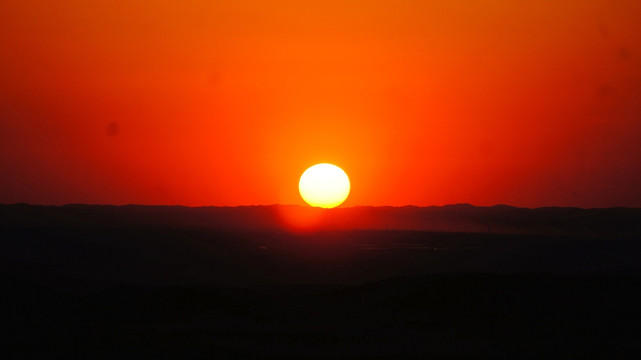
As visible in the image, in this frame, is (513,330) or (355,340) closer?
(355,340)

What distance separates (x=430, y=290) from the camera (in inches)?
886

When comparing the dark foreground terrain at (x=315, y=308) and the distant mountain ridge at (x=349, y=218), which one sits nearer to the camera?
the dark foreground terrain at (x=315, y=308)

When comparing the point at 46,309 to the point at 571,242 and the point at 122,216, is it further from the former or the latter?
the point at 122,216

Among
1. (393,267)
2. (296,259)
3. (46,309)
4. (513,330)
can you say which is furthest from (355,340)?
(296,259)

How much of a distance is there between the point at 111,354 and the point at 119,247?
103 feet

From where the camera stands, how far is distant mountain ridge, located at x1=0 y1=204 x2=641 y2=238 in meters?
80.2

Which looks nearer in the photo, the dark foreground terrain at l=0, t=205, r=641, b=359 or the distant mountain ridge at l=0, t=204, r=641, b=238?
the dark foreground terrain at l=0, t=205, r=641, b=359

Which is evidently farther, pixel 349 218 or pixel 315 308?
pixel 349 218

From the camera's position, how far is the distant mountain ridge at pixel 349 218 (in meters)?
80.2

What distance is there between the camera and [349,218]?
9969cm

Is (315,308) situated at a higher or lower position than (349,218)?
lower

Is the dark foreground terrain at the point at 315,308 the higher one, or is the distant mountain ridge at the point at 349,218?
the distant mountain ridge at the point at 349,218

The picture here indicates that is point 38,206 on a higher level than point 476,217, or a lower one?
lower

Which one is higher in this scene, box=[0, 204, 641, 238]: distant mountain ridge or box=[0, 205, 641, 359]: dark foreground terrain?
box=[0, 204, 641, 238]: distant mountain ridge
